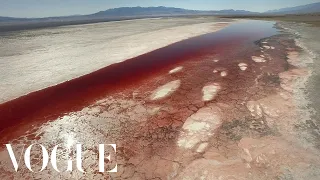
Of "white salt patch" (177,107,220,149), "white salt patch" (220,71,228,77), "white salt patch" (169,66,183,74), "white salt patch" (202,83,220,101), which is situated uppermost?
"white salt patch" (169,66,183,74)

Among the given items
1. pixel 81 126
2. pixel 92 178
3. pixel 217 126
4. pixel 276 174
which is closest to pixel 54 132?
pixel 81 126

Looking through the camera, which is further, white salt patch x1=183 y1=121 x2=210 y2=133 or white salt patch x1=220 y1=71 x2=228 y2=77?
white salt patch x1=220 y1=71 x2=228 y2=77

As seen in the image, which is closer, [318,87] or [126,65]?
[318,87]

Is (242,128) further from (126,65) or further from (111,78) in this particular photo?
(126,65)

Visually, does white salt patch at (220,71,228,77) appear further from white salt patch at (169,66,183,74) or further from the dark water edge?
the dark water edge

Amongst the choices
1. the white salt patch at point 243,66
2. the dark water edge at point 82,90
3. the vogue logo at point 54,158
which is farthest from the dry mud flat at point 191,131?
the white salt patch at point 243,66

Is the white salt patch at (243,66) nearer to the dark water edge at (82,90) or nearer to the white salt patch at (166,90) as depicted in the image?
the dark water edge at (82,90)

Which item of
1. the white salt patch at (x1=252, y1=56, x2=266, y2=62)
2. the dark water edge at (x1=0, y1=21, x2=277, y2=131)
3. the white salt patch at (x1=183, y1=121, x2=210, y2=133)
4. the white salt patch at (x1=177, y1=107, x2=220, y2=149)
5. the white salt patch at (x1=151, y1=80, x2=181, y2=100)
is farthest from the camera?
the white salt patch at (x1=252, y1=56, x2=266, y2=62)

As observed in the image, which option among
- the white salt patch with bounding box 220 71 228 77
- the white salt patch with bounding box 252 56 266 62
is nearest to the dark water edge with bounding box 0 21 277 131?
the white salt patch with bounding box 220 71 228 77

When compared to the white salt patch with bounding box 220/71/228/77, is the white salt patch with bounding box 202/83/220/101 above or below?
below
